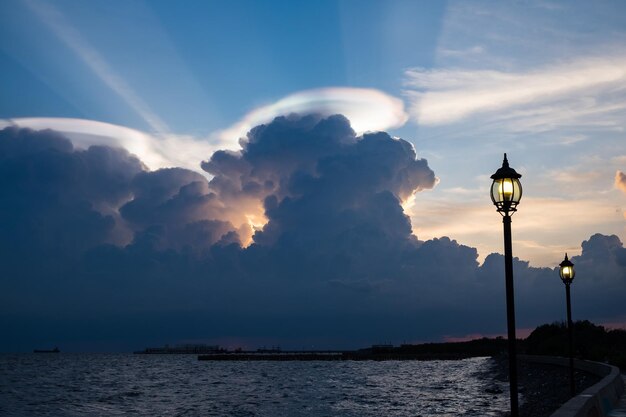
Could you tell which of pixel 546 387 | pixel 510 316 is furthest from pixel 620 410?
pixel 546 387

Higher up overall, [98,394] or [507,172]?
[507,172]

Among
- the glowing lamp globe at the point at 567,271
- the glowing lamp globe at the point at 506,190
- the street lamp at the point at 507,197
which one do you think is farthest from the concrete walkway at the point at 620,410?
the glowing lamp globe at the point at 506,190

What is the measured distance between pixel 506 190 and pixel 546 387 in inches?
1699

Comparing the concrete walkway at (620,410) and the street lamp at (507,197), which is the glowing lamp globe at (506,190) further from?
the concrete walkway at (620,410)

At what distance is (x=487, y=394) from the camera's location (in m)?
61.0

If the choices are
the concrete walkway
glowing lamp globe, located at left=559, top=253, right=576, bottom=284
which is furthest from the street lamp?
glowing lamp globe, located at left=559, top=253, right=576, bottom=284

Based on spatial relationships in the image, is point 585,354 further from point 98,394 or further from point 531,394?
point 98,394

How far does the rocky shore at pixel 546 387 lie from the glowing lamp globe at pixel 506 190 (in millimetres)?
19566

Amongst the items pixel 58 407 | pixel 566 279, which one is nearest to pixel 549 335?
pixel 58 407

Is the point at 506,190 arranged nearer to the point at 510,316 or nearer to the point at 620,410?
the point at 510,316

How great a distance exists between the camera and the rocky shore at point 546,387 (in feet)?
115

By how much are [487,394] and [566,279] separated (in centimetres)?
4010

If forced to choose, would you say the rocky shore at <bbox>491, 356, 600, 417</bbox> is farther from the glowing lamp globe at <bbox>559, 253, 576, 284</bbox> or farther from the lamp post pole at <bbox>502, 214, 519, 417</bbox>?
the lamp post pole at <bbox>502, 214, 519, 417</bbox>

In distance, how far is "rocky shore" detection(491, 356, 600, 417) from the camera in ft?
115
